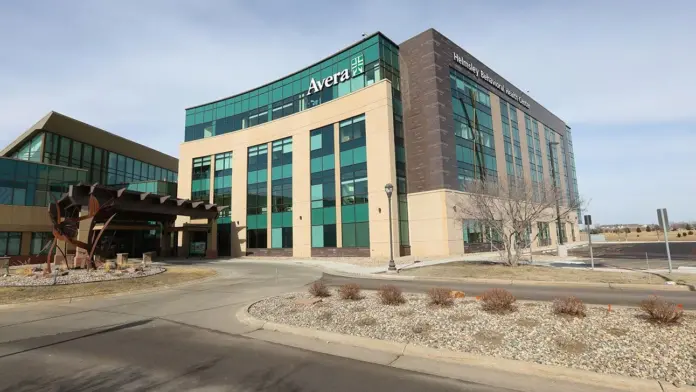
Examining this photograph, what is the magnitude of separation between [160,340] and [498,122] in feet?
157

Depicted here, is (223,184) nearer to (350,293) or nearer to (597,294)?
(350,293)

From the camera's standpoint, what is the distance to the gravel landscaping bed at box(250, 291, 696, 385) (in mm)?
5480

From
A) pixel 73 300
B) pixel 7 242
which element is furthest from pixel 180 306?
pixel 7 242

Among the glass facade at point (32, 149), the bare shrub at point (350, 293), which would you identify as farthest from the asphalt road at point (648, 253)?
the glass facade at point (32, 149)

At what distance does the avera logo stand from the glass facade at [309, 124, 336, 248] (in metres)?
6.38

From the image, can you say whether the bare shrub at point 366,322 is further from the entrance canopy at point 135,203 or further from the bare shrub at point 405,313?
the entrance canopy at point 135,203

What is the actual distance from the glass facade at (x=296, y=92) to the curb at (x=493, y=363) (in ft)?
109

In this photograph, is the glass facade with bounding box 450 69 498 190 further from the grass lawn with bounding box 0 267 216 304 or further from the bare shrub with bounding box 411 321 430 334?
the bare shrub with bounding box 411 321 430 334

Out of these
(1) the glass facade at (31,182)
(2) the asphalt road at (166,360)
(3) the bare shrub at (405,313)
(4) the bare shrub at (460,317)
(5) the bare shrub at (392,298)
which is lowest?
(2) the asphalt road at (166,360)

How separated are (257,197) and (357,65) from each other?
20222 millimetres

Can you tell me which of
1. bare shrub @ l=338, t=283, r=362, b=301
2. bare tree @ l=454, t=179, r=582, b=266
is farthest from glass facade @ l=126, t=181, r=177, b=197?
bare shrub @ l=338, t=283, r=362, b=301

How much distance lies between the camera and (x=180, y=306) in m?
12.1

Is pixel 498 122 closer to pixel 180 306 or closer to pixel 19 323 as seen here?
pixel 180 306

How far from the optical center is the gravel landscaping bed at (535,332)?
5.48m
